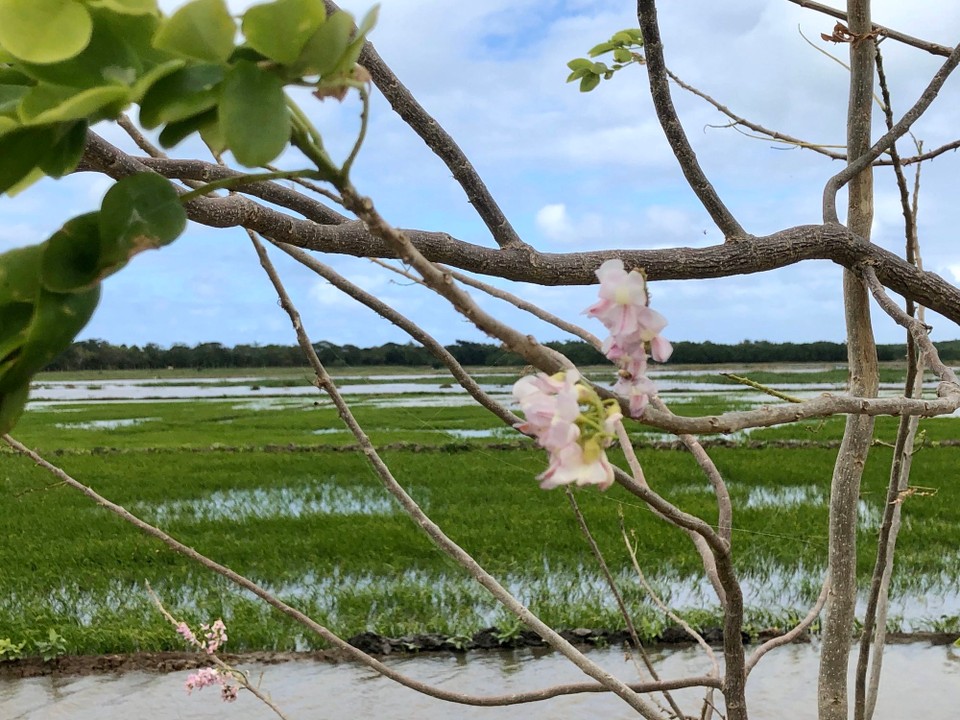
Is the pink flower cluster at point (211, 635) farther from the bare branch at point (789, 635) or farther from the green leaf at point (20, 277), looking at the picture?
the green leaf at point (20, 277)

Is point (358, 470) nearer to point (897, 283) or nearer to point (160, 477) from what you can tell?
point (160, 477)

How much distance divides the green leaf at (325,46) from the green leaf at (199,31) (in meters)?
0.02

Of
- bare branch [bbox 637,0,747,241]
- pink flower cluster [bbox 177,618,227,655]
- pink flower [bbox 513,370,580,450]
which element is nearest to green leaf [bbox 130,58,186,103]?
pink flower [bbox 513,370,580,450]

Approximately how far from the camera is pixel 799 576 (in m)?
6.00

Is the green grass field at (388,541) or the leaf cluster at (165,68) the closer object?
the leaf cluster at (165,68)

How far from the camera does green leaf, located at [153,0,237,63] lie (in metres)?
0.22

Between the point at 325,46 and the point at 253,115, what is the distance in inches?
1.2

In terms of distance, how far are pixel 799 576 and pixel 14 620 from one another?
536cm

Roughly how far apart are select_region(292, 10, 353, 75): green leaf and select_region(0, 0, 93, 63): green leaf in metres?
0.06

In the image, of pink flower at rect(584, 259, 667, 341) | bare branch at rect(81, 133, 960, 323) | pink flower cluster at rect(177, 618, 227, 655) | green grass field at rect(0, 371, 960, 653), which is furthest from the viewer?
green grass field at rect(0, 371, 960, 653)

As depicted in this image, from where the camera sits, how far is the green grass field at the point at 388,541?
205 inches

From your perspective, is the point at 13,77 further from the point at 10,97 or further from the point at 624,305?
the point at 624,305

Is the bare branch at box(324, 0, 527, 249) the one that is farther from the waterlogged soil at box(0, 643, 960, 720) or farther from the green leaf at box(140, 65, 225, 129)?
the waterlogged soil at box(0, 643, 960, 720)

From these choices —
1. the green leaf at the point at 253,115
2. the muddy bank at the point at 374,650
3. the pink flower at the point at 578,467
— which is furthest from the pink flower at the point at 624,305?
the muddy bank at the point at 374,650
